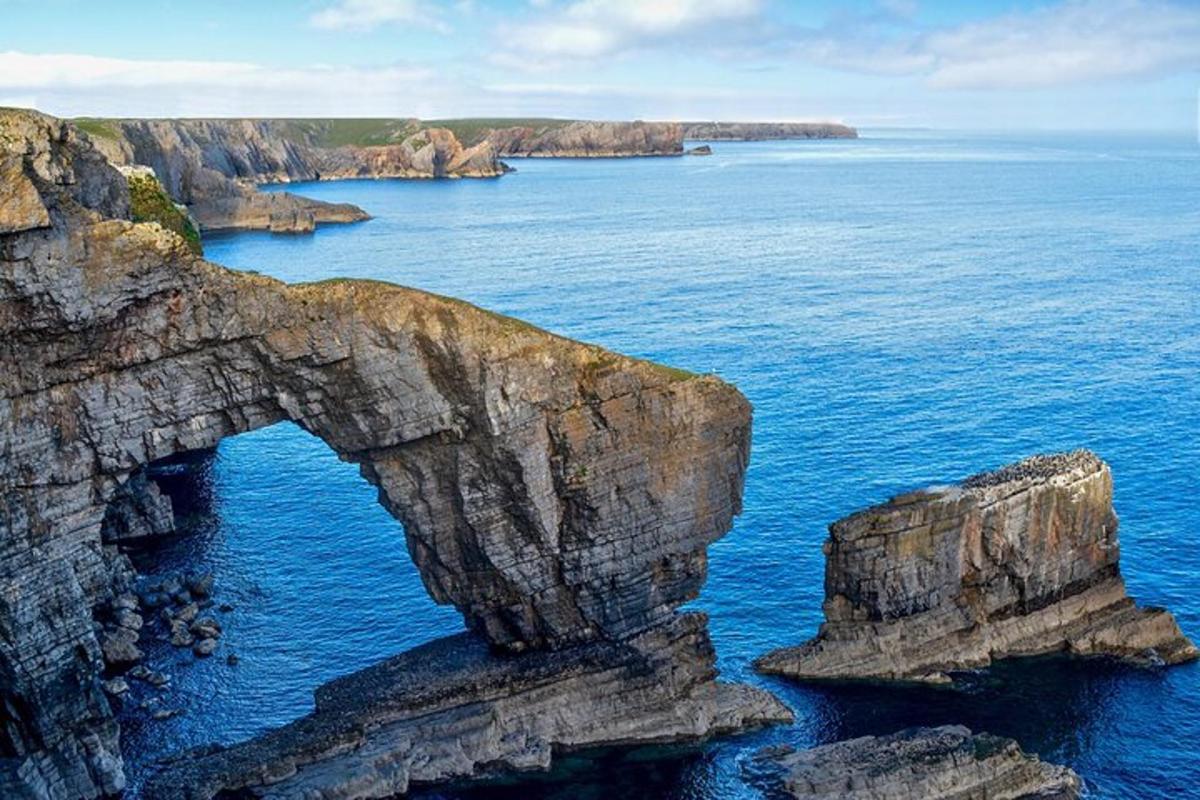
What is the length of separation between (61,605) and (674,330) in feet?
262

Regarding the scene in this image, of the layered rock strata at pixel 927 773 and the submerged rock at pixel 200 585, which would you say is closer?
the layered rock strata at pixel 927 773

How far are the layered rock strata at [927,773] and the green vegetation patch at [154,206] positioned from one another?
8527 centimetres

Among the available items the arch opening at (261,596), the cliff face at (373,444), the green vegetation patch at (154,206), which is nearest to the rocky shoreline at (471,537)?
the cliff face at (373,444)

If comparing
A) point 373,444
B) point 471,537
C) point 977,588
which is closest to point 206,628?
point 471,537

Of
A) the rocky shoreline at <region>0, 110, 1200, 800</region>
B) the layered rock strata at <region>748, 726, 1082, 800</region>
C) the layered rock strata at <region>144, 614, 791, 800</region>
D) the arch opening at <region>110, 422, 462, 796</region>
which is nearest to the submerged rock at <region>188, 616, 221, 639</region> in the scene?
the arch opening at <region>110, 422, 462, 796</region>

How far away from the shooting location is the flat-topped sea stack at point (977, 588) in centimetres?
5688

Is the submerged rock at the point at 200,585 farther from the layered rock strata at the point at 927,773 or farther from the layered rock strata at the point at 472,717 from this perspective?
the layered rock strata at the point at 927,773

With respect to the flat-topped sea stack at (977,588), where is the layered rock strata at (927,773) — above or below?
below

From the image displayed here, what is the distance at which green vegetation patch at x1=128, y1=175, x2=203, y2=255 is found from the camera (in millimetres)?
116125

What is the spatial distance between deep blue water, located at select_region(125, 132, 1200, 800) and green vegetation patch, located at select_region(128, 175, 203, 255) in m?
31.6

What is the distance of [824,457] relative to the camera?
270 ft

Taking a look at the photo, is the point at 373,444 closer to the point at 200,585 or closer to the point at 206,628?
the point at 206,628

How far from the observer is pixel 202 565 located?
71688mm

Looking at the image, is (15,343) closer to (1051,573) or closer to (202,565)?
(202,565)
